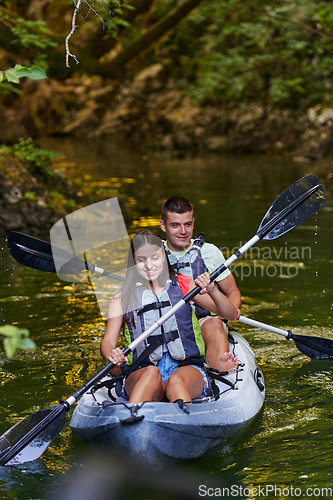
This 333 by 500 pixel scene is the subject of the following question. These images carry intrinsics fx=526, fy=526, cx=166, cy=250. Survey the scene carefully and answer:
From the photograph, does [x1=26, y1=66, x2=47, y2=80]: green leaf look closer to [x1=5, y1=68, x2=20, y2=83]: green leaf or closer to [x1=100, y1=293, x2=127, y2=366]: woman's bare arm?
[x1=5, y1=68, x2=20, y2=83]: green leaf

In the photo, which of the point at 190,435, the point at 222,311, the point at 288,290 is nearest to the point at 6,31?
the point at 288,290

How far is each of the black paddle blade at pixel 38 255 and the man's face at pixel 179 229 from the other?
0.61 metres

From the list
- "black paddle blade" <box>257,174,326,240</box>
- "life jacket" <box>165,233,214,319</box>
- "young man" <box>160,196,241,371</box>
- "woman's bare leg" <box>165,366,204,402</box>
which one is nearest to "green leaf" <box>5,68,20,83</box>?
"young man" <box>160,196,241,371</box>

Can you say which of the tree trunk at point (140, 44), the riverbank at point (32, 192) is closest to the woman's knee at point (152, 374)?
the riverbank at point (32, 192)

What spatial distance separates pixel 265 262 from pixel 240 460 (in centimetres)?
395

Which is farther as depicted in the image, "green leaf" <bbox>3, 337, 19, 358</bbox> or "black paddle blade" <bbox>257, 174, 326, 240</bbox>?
"black paddle blade" <bbox>257, 174, 326, 240</bbox>

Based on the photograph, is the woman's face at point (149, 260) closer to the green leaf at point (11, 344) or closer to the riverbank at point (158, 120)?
the green leaf at point (11, 344)

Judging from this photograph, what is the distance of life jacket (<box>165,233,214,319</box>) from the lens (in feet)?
11.2

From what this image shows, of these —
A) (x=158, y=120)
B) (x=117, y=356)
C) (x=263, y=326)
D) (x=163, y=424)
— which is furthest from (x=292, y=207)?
(x=158, y=120)

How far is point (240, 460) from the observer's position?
2.74 m

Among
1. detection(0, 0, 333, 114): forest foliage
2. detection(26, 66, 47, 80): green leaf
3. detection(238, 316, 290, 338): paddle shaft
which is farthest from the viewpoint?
detection(0, 0, 333, 114): forest foliage

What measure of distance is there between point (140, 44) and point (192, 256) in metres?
7.72

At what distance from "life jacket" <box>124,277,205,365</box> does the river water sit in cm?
57

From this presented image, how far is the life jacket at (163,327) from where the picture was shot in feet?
9.50
